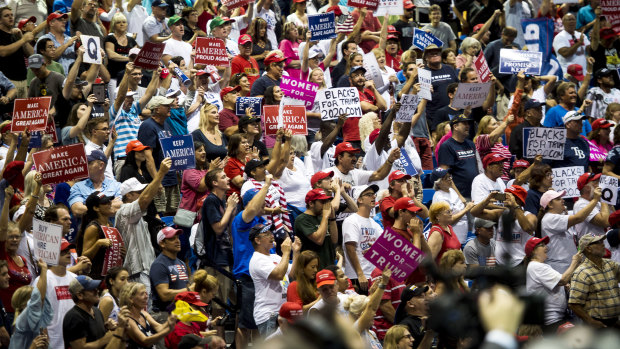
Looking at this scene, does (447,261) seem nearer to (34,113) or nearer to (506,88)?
(34,113)

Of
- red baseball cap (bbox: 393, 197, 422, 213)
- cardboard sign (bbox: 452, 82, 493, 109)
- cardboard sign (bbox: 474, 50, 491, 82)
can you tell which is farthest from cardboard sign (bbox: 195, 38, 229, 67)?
red baseball cap (bbox: 393, 197, 422, 213)

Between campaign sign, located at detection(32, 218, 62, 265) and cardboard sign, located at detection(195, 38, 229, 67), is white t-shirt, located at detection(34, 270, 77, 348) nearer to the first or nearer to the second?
campaign sign, located at detection(32, 218, 62, 265)

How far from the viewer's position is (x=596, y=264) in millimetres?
10625

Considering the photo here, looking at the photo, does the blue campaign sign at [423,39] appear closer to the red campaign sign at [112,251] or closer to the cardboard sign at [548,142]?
the cardboard sign at [548,142]

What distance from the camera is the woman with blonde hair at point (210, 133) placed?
12539mm

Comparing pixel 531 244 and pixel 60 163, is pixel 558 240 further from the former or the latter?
pixel 60 163

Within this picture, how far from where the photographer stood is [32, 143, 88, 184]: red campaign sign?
34.0 feet

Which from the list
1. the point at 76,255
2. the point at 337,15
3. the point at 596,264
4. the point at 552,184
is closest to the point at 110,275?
the point at 76,255

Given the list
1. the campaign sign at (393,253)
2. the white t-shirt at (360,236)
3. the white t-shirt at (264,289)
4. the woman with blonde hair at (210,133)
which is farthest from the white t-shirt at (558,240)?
the woman with blonde hair at (210,133)

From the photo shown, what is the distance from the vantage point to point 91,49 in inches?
533

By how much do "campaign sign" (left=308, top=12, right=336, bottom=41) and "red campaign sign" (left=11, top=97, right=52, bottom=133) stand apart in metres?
5.24

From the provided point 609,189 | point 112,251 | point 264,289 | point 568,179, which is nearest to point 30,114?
point 112,251

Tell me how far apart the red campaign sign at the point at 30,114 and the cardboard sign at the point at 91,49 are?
193 cm

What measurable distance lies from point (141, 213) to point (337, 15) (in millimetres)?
8137
